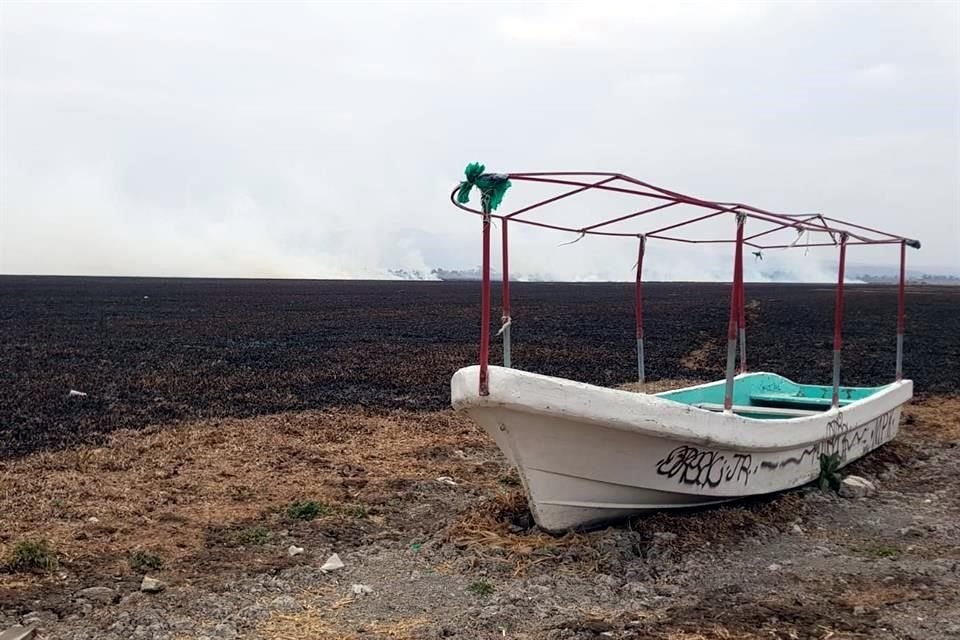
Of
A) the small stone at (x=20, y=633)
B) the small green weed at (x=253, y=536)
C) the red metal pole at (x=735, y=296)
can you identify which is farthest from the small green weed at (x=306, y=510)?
the red metal pole at (x=735, y=296)

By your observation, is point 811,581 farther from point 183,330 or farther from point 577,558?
point 183,330

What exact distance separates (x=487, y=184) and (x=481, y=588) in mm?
2803

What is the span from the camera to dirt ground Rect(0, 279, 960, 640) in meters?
5.77

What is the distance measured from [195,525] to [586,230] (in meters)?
4.53

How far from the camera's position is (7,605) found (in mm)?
5867

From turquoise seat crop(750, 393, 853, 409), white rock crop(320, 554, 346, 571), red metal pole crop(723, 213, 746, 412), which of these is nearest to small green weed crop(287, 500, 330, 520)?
white rock crop(320, 554, 346, 571)

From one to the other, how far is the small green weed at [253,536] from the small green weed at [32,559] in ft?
4.50

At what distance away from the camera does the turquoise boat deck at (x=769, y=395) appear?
11.0 metres

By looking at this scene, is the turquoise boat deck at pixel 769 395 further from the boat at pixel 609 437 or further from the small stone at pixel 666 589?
the small stone at pixel 666 589

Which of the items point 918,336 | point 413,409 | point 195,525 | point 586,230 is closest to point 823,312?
point 918,336

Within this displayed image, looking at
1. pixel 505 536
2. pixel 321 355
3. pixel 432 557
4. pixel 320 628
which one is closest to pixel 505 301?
pixel 505 536

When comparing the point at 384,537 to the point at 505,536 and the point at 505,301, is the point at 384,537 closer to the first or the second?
→ the point at 505,536

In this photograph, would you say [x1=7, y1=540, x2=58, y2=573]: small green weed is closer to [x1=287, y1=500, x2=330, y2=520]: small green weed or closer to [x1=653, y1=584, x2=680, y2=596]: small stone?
[x1=287, y1=500, x2=330, y2=520]: small green weed

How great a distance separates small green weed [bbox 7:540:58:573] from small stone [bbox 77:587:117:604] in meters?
0.57
